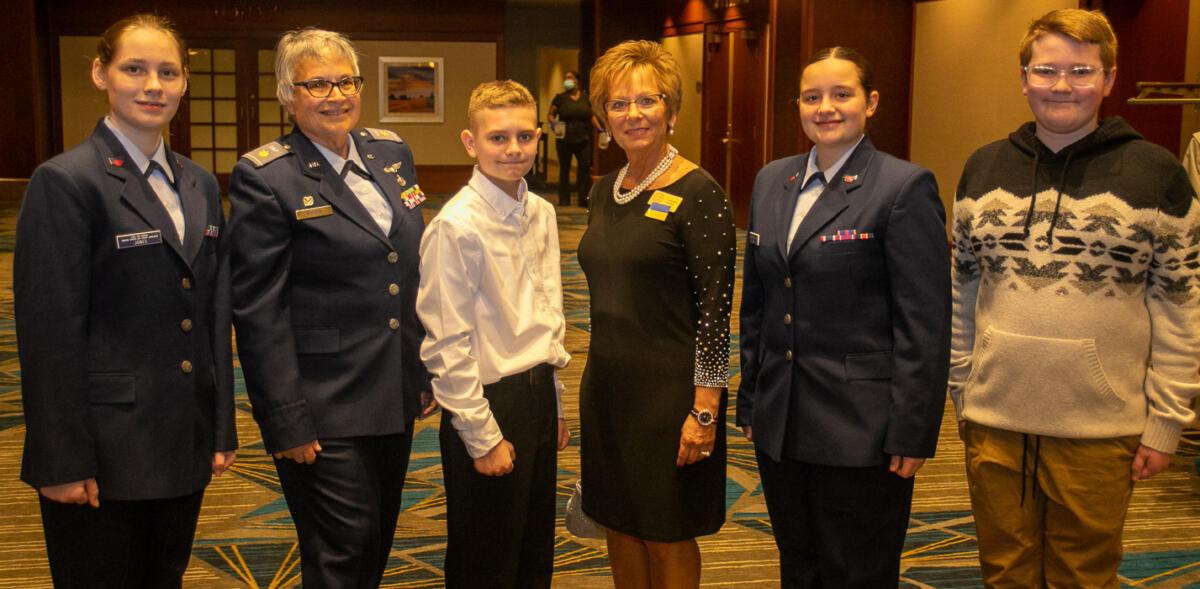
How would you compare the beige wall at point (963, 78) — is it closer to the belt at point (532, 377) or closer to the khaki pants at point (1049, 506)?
the khaki pants at point (1049, 506)

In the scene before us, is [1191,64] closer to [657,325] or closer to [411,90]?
[657,325]

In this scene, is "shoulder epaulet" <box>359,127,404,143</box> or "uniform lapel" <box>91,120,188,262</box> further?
"shoulder epaulet" <box>359,127,404,143</box>

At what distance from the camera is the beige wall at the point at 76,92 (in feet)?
55.7

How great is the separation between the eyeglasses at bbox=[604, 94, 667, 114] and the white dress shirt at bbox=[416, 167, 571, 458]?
275 mm

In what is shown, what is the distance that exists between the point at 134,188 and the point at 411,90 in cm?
1635

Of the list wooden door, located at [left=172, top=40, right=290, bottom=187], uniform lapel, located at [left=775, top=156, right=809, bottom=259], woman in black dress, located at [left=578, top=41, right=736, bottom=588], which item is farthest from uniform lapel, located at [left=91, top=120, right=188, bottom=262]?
wooden door, located at [left=172, top=40, right=290, bottom=187]

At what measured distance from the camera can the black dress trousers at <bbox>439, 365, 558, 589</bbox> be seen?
255 centimetres

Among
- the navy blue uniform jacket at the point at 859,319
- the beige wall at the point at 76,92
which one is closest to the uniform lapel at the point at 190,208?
the navy blue uniform jacket at the point at 859,319

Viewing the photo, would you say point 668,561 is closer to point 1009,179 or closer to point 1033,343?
point 1033,343

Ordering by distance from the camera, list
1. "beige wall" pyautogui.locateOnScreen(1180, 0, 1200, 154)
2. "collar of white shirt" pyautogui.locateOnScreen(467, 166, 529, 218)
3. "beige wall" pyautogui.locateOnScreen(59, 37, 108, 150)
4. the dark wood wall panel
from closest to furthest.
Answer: "collar of white shirt" pyautogui.locateOnScreen(467, 166, 529, 218) < "beige wall" pyautogui.locateOnScreen(1180, 0, 1200, 154) < the dark wood wall panel < "beige wall" pyautogui.locateOnScreen(59, 37, 108, 150)

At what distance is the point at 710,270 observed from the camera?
2570 mm

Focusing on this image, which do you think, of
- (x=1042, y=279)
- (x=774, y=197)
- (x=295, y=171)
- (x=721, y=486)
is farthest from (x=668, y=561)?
(x=295, y=171)

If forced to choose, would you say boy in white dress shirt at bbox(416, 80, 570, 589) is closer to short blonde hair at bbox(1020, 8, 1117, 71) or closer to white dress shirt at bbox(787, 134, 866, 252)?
white dress shirt at bbox(787, 134, 866, 252)

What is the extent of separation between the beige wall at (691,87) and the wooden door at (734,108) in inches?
17.5
